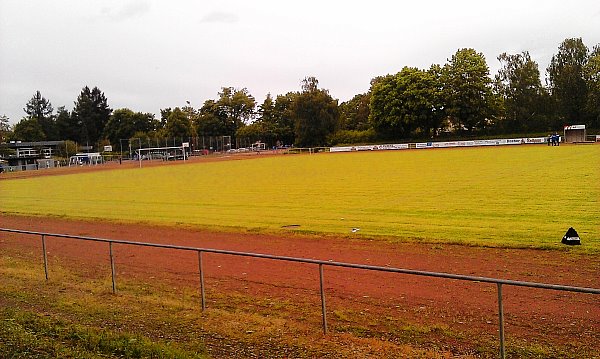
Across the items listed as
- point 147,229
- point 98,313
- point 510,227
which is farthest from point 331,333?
point 147,229

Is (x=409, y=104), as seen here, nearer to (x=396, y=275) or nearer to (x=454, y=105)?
(x=454, y=105)

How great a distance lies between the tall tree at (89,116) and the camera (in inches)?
6230

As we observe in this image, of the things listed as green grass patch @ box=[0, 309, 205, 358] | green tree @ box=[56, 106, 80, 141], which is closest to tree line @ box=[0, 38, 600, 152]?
green tree @ box=[56, 106, 80, 141]

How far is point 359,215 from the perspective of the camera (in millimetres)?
20953

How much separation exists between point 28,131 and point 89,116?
20285 millimetres

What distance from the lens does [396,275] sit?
12.0 metres

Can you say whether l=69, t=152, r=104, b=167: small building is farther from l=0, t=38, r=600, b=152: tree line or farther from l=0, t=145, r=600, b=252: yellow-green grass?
l=0, t=145, r=600, b=252: yellow-green grass

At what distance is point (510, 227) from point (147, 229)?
43.9ft

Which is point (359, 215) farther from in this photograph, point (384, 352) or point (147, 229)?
point (384, 352)

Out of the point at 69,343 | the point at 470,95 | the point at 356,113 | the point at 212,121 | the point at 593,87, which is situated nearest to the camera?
the point at 69,343

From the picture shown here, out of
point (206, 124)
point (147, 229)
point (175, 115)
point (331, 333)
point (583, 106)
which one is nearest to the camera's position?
point (331, 333)

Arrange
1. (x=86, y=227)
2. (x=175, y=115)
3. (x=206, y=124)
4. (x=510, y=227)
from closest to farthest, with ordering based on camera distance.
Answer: (x=510, y=227) < (x=86, y=227) < (x=175, y=115) < (x=206, y=124)

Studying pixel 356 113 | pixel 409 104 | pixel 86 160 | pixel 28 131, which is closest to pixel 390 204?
pixel 409 104

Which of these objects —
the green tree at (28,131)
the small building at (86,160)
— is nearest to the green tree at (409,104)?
the small building at (86,160)
